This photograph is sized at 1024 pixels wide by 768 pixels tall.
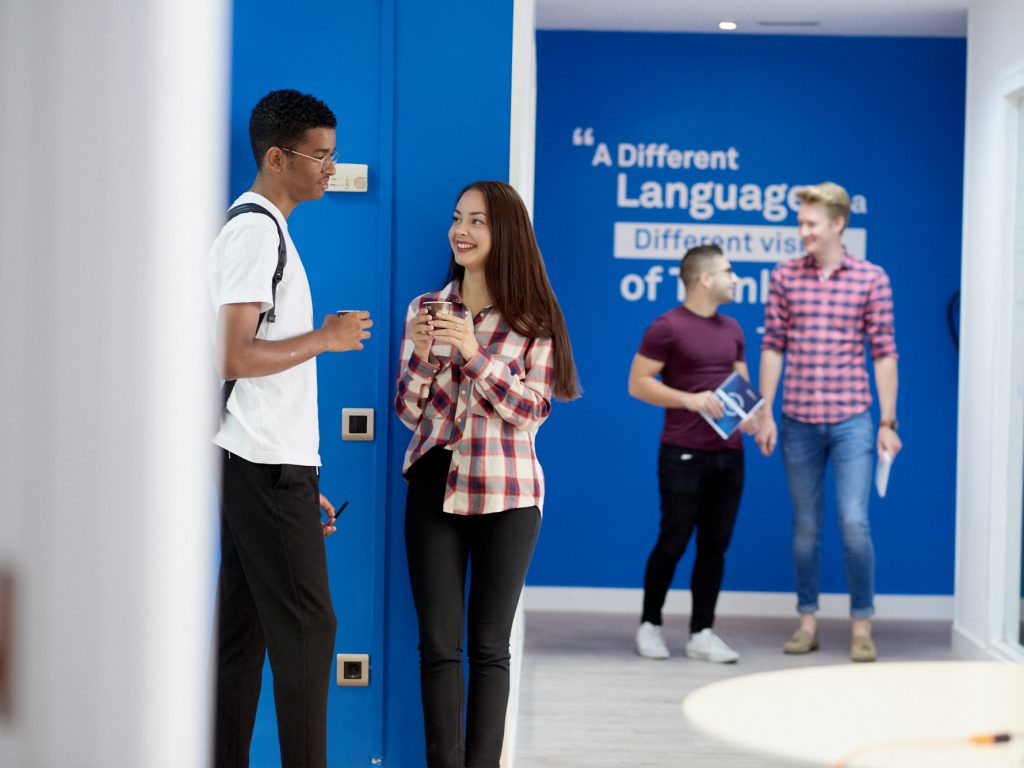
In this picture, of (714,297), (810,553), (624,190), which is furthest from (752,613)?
(624,190)

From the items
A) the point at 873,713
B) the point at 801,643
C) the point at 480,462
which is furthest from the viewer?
the point at 801,643

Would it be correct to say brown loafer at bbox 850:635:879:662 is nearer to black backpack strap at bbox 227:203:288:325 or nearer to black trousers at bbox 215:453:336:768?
black trousers at bbox 215:453:336:768

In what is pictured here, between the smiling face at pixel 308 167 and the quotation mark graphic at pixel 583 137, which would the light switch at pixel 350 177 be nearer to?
the smiling face at pixel 308 167

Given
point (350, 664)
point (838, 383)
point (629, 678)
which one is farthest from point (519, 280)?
point (838, 383)

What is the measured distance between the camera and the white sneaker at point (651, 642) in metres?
5.02

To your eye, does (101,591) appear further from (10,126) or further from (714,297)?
(714,297)

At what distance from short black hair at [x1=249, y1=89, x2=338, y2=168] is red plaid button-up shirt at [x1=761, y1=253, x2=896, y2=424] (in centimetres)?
300

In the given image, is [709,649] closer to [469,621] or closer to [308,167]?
[469,621]

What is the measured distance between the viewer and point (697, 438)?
192 inches

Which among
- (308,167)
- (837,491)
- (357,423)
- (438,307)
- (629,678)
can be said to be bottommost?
(629,678)

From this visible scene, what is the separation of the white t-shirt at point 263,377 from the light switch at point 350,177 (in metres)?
0.70

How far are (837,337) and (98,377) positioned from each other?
14.7 ft

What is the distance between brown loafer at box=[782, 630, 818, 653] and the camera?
5.11 m

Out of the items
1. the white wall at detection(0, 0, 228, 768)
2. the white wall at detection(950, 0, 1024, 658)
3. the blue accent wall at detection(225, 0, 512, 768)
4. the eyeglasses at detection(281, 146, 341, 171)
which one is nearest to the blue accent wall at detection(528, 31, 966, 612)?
the white wall at detection(950, 0, 1024, 658)
